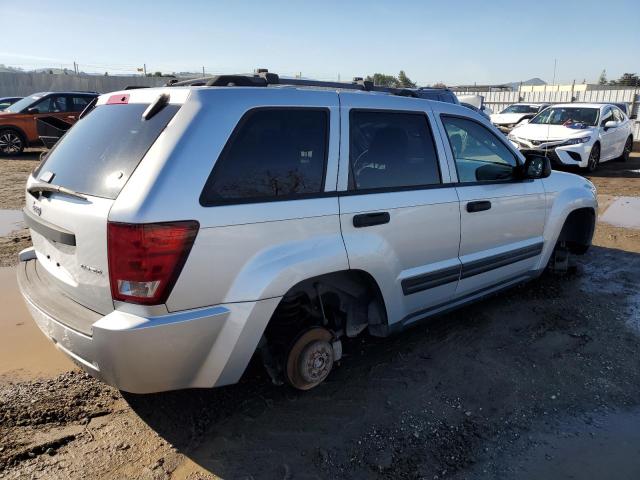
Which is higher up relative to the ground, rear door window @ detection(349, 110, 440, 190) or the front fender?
rear door window @ detection(349, 110, 440, 190)

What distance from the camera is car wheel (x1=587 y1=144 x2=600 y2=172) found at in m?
12.3

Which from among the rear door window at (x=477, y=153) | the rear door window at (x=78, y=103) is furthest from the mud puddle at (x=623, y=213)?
the rear door window at (x=78, y=103)

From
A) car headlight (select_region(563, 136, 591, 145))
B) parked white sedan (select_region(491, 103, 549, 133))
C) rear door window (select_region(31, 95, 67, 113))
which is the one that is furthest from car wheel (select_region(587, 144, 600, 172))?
rear door window (select_region(31, 95, 67, 113))

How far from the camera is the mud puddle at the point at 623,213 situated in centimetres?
757

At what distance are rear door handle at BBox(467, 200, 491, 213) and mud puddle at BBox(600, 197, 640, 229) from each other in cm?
493

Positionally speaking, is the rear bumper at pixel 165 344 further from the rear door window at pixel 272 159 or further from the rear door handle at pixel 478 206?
the rear door handle at pixel 478 206

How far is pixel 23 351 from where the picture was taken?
3561mm

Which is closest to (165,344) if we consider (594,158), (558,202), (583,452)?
(583,452)

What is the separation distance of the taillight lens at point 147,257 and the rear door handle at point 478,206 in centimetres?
209

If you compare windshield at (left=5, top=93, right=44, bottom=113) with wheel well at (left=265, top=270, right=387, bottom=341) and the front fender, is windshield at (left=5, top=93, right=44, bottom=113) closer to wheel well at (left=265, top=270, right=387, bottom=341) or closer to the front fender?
wheel well at (left=265, top=270, right=387, bottom=341)

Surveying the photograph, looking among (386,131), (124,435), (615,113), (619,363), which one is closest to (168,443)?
(124,435)

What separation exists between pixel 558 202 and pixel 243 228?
323 centimetres

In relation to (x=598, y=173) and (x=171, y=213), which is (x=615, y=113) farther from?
(x=171, y=213)

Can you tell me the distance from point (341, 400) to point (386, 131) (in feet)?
5.75
